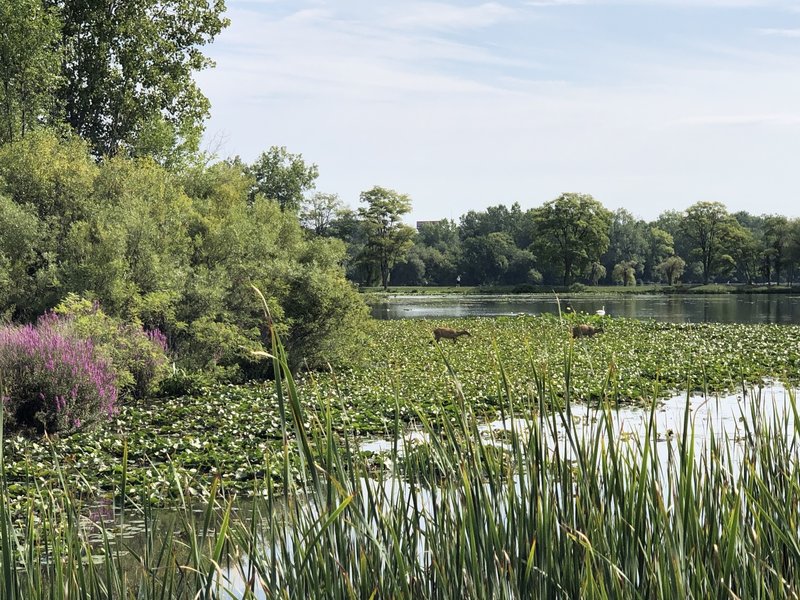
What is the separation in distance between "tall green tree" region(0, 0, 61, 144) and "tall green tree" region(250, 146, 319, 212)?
31570 millimetres

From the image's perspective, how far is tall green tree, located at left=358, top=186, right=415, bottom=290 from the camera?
78375mm

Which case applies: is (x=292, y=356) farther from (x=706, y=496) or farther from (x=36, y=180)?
(x=706, y=496)

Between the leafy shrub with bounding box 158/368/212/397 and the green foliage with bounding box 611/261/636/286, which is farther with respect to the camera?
the green foliage with bounding box 611/261/636/286

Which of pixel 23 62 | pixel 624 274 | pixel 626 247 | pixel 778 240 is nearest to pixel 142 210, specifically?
pixel 23 62

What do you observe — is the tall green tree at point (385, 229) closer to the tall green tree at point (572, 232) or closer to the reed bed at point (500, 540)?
the tall green tree at point (572, 232)

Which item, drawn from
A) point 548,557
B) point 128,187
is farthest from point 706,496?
point 128,187

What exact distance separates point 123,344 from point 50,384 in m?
2.15

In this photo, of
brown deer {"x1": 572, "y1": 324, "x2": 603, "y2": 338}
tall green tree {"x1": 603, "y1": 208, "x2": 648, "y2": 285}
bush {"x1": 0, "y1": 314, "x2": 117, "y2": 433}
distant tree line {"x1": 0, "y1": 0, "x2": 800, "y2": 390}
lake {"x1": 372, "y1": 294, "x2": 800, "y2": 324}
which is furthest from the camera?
tall green tree {"x1": 603, "y1": 208, "x2": 648, "y2": 285}

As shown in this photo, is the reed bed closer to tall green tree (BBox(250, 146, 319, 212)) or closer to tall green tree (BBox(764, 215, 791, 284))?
tall green tree (BBox(250, 146, 319, 212))

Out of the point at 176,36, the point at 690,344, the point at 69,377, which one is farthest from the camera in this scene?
the point at 176,36

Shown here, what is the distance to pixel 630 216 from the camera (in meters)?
116

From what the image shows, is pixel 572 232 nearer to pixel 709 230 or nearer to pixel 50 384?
pixel 709 230

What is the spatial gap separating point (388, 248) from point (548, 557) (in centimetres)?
7573

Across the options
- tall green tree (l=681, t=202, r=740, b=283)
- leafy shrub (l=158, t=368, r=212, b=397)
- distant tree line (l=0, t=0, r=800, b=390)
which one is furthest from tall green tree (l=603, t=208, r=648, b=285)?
leafy shrub (l=158, t=368, r=212, b=397)
